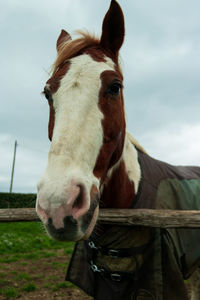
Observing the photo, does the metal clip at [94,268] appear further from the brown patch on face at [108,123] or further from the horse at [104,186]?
the brown patch on face at [108,123]

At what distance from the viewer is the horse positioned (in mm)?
1528

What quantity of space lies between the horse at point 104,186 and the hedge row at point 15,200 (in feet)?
51.2

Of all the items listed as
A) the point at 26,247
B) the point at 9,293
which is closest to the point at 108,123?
the point at 9,293

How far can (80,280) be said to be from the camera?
2717 millimetres

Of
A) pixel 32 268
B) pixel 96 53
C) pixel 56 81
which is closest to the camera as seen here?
pixel 56 81

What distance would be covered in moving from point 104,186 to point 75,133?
30.8 inches

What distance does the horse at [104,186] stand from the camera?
5.01 ft

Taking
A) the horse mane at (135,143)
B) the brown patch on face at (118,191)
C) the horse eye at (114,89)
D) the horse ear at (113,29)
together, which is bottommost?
the brown patch on face at (118,191)

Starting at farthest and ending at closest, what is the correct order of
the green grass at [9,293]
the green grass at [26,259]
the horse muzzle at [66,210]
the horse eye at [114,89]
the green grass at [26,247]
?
the green grass at [26,247] < the green grass at [26,259] < the green grass at [9,293] < the horse eye at [114,89] < the horse muzzle at [66,210]

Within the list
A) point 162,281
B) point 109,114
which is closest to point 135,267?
point 162,281

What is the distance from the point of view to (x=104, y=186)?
234 cm

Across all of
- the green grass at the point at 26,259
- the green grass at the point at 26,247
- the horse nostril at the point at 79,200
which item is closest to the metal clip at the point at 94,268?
the green grass at the point at 26,259

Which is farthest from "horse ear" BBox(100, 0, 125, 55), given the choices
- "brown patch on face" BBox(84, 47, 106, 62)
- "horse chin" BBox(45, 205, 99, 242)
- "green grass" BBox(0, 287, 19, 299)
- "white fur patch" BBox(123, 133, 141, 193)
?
"green grass" BBox(0, 287, 19, 299)

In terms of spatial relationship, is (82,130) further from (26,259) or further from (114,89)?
(26,259)
